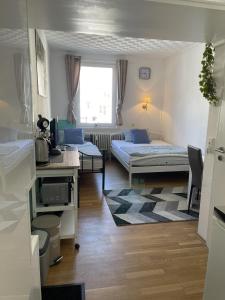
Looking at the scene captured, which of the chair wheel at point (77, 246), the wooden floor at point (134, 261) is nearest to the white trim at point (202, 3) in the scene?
the wooden floor at point (134, 261)

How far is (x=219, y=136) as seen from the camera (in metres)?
2.10

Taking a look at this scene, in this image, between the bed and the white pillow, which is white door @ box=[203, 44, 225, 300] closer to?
the white pillow

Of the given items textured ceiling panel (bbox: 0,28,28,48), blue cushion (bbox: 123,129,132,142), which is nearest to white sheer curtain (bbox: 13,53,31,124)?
textured ceiling panel (bbox: 0,28,28,48)

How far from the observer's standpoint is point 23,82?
3.32 feet

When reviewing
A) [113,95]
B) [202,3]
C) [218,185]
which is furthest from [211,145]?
[113,95]

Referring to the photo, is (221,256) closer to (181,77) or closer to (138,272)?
(138,272)

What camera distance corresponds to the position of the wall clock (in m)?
6.06

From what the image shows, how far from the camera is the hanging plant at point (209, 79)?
86.8 inches

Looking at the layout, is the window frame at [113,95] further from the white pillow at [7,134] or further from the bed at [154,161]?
the white pillow at [7,134]

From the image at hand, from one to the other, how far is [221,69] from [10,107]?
201cm

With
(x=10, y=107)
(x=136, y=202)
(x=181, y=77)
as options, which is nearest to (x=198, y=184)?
(x=136, y=202)

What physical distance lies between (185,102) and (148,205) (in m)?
2.81

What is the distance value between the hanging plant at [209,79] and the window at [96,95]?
3994 mm

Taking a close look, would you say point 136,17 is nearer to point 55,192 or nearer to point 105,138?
point 55,192
